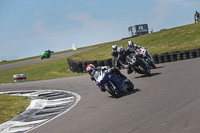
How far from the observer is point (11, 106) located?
1116 cm

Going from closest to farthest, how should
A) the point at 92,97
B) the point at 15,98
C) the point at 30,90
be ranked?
1. the point at 92,97
2. the point at 15,98
3. the point at 30,90

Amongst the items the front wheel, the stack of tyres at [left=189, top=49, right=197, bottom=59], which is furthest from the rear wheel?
the stack of tyres at [left=189, top=49, right=197, bottom=59]

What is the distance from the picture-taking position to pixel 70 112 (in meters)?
8.46

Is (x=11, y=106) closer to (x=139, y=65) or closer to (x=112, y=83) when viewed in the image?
(x=112, y=83)

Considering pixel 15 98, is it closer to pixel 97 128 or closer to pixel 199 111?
pixel 97 128

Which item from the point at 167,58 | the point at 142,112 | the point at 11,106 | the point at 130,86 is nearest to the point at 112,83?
→ the point at 130,86

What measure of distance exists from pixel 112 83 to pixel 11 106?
4226mm

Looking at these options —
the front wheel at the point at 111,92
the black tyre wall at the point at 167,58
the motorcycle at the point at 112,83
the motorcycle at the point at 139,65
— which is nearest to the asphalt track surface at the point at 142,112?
the front wheel at the point at 111,92

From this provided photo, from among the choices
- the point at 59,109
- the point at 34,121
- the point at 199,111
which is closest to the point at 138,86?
the point at 59,109

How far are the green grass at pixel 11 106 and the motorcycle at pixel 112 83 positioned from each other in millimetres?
3028

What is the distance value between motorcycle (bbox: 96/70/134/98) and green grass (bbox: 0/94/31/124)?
9.93 ft

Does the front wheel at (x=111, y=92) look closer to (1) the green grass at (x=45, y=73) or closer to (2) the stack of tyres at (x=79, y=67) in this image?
(1) the green grass at (x=45, y=73)

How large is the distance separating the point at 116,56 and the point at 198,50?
6.41m

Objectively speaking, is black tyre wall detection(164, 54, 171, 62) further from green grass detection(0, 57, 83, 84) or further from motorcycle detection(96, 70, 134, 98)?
motorcycle detection(96, 70, 134, 98)
